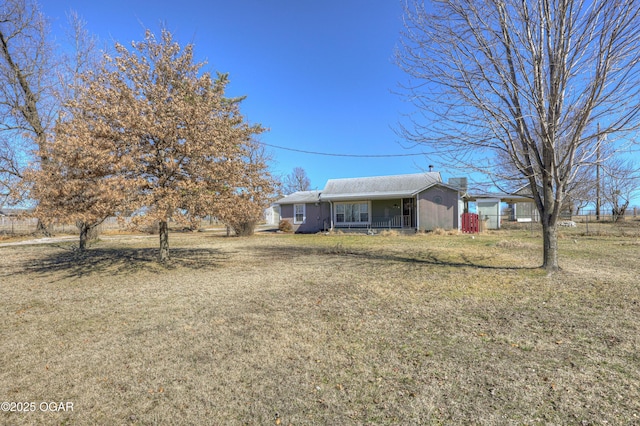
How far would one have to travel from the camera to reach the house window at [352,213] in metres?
23.8

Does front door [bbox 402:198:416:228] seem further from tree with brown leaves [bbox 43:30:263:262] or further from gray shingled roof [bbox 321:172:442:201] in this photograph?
tree with brown leaves [bbox 43:30:263:262]

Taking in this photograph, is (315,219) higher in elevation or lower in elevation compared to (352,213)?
lower

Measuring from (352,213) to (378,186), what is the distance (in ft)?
9.87

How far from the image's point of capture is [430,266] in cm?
838

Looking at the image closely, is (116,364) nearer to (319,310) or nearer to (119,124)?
(319,310)

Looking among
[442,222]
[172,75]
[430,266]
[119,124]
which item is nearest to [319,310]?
[430,266]

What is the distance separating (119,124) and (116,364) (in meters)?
5.45

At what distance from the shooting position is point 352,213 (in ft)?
79.0

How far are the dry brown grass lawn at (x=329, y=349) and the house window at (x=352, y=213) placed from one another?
54.7 ft

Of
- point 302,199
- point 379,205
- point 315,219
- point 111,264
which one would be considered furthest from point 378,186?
point 111,264

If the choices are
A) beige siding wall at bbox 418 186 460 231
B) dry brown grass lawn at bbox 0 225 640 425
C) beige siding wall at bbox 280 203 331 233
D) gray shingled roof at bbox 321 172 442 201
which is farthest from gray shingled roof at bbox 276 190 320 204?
dry brown grass lawn at bbox 0 225 640 425

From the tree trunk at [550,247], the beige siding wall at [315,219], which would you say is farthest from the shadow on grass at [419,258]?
the beige siding wall at [315,219]

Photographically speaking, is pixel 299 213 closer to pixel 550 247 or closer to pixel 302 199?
pixel 302 199

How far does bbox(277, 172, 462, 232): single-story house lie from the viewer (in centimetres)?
2089
